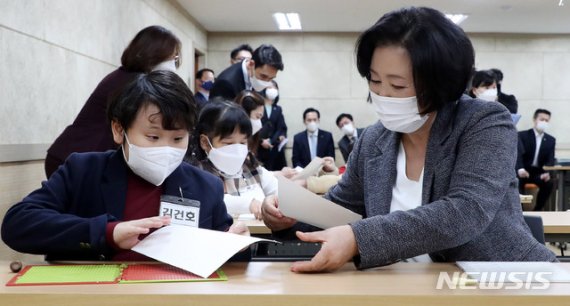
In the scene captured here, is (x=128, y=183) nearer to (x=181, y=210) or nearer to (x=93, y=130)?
(x=181, y=210)

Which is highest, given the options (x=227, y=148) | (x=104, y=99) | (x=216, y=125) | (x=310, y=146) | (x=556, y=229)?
(x=104, y=99)

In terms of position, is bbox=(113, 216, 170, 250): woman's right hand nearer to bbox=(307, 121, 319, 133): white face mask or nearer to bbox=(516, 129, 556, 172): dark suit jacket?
bbox=(516, 129, 556, 172): dark suit jacket

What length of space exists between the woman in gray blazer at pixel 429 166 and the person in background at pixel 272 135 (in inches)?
234

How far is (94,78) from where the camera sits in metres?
5.19

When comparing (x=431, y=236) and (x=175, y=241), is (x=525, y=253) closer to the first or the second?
(x=431, y=236)

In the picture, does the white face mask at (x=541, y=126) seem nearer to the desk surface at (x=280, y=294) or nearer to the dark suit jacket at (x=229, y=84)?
the dark suit jacket at (x=229, y=84)

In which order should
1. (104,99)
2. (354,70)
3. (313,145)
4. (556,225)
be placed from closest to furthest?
(556,225)
(104,99)
(313,145)
(354,70)

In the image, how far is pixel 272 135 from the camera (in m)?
8.66

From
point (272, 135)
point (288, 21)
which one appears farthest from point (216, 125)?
point (288, 21)

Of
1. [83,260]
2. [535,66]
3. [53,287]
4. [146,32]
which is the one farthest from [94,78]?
[535,66]

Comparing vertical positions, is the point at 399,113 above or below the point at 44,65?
below

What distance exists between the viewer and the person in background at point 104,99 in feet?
9.76

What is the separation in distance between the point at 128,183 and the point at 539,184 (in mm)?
7995

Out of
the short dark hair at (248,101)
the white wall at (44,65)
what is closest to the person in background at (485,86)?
the short dark hair at (248,101)
